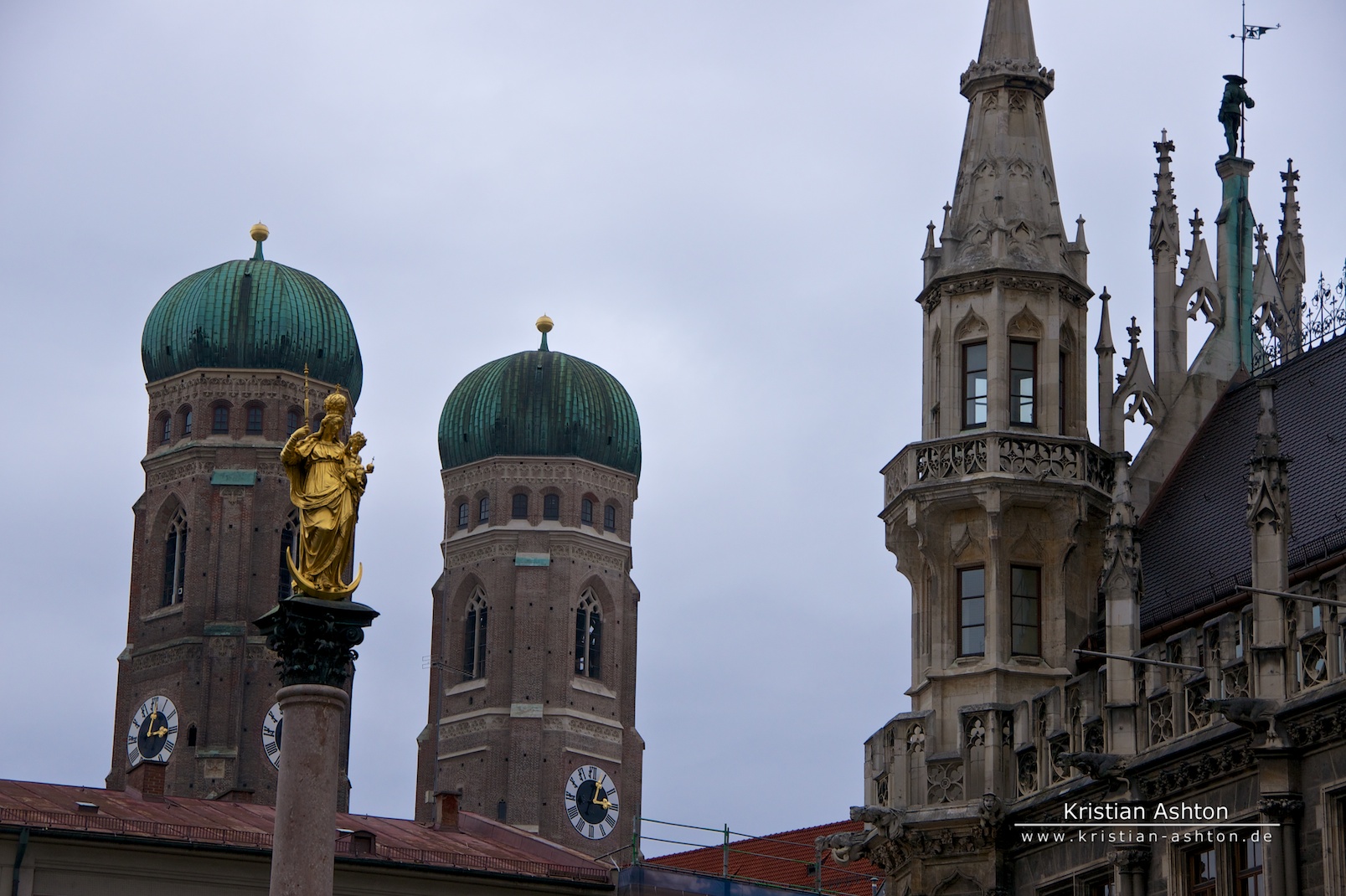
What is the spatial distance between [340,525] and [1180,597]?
1503cm

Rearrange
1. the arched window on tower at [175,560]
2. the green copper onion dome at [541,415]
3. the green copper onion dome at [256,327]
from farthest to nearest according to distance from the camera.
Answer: the green copper onion dome at [541,415]
the green copper onion dome at [256,327]
the arched window on tower at [175,560]

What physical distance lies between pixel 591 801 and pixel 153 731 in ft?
75.1

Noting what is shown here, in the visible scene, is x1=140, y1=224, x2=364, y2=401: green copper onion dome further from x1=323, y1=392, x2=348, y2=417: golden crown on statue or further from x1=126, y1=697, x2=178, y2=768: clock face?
x1=323, y1=392, x2=348, y2=417: golden crown on statue

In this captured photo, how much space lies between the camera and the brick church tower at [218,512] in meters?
136

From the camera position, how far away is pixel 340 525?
115 ft

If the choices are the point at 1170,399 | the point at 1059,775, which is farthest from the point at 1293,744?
the point at 1170,399

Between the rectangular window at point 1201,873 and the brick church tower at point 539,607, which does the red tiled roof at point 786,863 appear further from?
the brick church tower at point 539,607

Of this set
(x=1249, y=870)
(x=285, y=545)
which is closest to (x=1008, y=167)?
(x=1249, y=870)

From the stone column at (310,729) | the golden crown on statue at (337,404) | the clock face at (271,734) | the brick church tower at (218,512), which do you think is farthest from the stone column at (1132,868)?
the clock face at (271,734)

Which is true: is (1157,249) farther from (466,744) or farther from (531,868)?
(466,744)

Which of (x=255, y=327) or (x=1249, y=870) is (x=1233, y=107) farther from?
(x=255, y=327)

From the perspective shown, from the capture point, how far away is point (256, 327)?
144m

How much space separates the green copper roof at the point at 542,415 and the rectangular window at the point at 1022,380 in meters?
107

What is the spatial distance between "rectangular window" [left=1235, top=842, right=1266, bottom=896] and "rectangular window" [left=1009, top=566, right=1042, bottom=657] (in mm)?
6851
